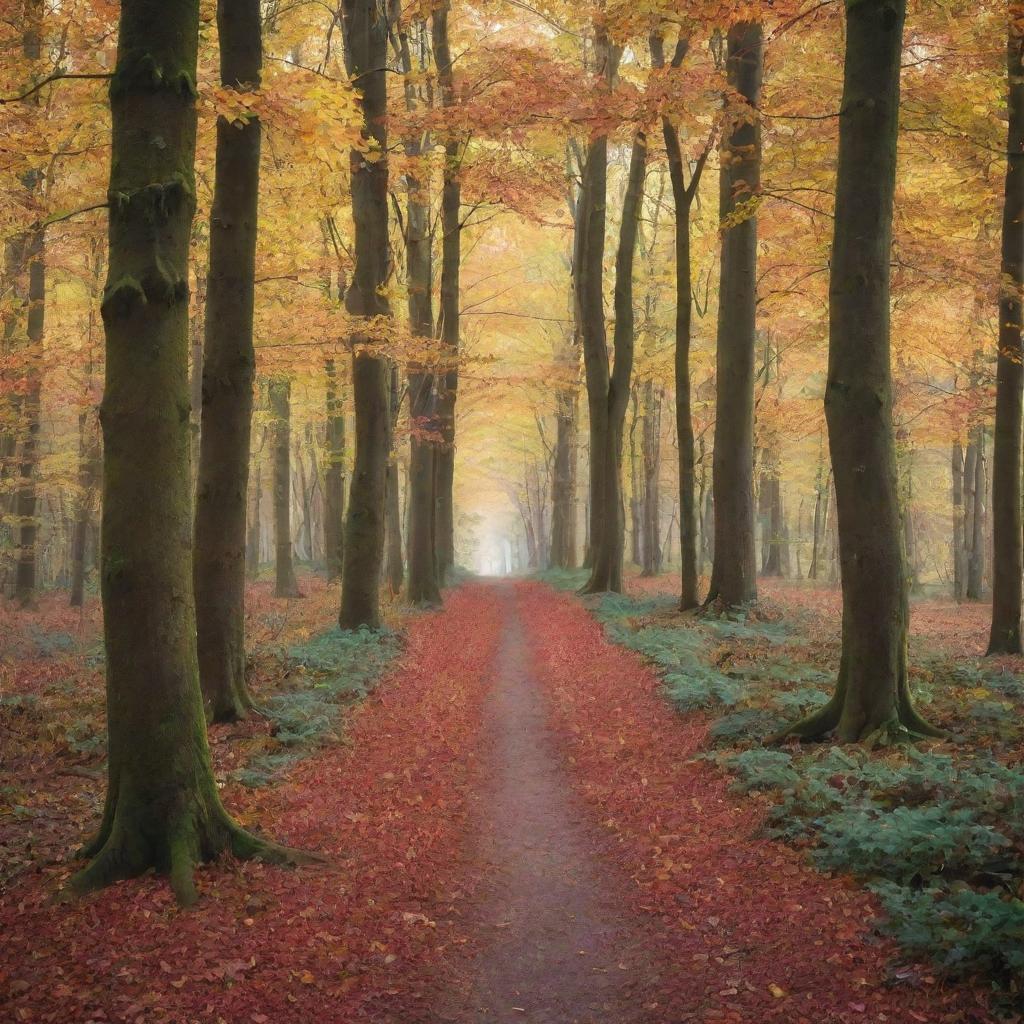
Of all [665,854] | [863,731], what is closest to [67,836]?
[665,854]

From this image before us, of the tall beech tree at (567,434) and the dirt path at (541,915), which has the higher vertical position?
the tall beech tree at (567,434)

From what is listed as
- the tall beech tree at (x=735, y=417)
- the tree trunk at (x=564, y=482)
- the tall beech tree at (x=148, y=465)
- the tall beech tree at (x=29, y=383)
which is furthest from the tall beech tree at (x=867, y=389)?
the tree trunk at (x=564, y=482)

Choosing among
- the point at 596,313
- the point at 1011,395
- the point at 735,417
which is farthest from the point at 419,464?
the point at 1011,395

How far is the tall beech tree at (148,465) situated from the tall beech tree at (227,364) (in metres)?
4.09

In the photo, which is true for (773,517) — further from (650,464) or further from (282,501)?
(282,501)

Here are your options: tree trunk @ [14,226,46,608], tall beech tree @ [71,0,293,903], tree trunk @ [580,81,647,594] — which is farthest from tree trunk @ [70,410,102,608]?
tall beech tree @ [71,0,293,903]

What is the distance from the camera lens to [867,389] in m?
7.84

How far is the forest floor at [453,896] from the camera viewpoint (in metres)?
4.31

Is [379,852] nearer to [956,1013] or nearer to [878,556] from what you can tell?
[956,1013]

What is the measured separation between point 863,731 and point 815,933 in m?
3.25

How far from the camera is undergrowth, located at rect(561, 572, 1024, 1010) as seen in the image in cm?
430

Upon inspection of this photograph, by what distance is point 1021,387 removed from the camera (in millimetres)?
12320

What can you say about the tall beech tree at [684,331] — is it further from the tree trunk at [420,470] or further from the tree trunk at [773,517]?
the tree trunk at [773,517]

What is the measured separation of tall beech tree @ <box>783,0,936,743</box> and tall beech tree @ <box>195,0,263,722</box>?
6.18m
